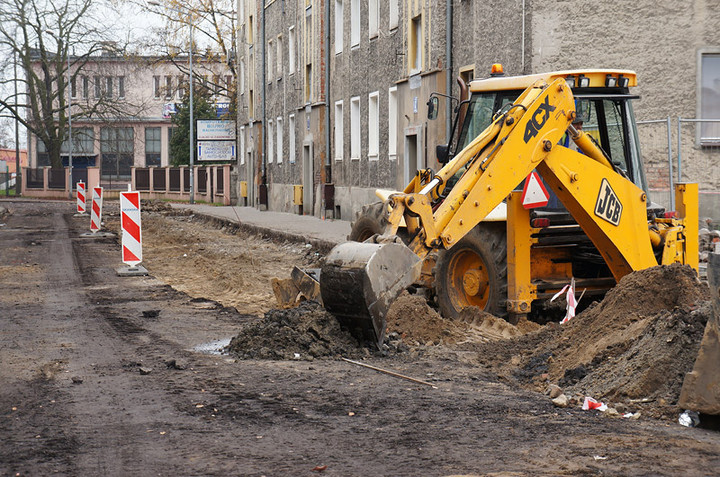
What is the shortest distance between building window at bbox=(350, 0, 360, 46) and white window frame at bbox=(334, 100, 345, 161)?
2533 mm

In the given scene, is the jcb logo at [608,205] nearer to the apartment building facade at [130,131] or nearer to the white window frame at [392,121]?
the white window frame at [392,121]

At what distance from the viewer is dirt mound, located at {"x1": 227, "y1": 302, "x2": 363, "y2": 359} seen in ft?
26.8

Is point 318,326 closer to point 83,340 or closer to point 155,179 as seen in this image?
point 83,340

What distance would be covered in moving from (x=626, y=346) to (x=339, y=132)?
2680cm

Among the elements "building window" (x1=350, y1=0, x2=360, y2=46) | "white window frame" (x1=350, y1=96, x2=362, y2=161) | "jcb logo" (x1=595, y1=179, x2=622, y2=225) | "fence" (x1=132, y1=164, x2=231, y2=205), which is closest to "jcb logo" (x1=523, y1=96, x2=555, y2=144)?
"jcb logo" (x1=595, y1=179, x2=622, y2=225)

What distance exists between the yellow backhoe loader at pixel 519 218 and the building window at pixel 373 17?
18.4 m

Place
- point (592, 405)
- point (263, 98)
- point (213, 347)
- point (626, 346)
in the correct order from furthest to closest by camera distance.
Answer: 1. point (263, 98)
2. point (213, 347)
3. point (626, 346)
4. point (592, 405)

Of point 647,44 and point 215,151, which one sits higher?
point 647,44

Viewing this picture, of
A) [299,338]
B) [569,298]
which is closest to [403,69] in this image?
[569,298]

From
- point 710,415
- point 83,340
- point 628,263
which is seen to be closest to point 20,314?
point 83,340

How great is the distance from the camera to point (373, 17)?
29281 millimetres

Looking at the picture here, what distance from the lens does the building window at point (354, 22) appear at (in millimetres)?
31188

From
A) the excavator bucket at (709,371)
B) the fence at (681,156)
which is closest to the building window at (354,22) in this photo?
the fence at (681,156)

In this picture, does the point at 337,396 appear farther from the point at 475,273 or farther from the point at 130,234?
the point at 130,234
